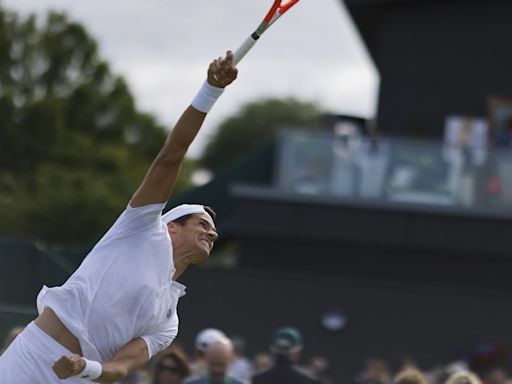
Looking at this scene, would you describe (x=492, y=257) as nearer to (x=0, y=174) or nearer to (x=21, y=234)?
(x=21, y=234)

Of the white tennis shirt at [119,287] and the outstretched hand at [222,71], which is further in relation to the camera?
the white tennis shirt at [119,287]

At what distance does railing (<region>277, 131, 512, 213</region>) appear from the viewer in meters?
20.8

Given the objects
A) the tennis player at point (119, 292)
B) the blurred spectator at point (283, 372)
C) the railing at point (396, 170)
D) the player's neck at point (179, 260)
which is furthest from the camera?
the railing at point (396, 170)

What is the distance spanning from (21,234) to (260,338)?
1402 inches

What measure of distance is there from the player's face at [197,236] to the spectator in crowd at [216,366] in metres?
3.88

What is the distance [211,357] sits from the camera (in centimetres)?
1101

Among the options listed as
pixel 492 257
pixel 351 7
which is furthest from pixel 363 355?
pixel 351 7

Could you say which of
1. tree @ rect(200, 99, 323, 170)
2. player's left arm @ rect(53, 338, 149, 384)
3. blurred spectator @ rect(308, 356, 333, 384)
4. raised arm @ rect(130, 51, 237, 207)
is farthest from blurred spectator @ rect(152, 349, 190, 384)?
tree @ rect(200, 99, 323, 170)

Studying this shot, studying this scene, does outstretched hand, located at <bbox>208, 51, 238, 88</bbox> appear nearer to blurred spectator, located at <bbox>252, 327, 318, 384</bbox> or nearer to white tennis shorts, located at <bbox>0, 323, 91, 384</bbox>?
white tennis shorts, located at <bbox>0, 323, 91, 384</bbox>

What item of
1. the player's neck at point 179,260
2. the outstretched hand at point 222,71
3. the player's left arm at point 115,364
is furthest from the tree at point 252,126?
the outstretched hand at point 222,71

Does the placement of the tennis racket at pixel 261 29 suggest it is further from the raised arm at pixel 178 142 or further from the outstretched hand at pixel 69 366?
the outstretched hand at pixel 69 366

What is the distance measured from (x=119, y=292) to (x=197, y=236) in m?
0.52

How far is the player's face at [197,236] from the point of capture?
7113mm

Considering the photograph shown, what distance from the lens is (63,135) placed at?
64125 mm
